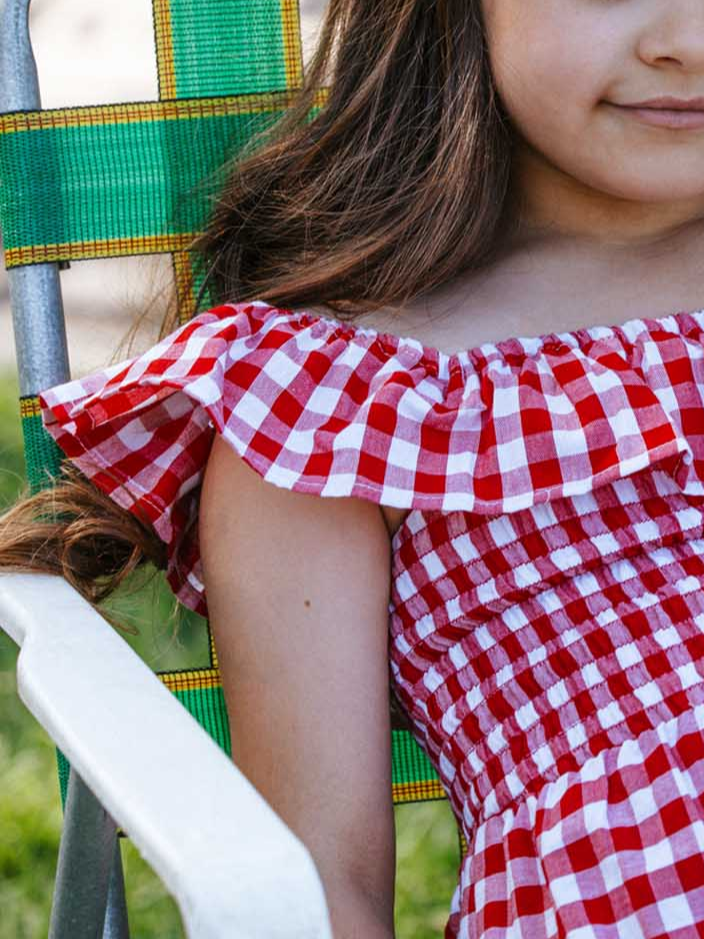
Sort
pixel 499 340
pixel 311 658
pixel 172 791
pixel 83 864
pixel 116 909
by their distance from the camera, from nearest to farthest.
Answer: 1. pixel 172 791
2. pixel 83 864
3. pixel 311 658
4. pixel 499 340
5. pixel 116 909

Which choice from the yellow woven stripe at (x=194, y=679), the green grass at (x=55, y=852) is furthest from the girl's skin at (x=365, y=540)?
the green grass at (x=55, y=852)

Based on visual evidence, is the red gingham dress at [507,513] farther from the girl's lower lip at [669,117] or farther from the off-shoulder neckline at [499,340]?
the girl's lower lip at [669,117]

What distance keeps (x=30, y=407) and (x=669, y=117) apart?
56cm

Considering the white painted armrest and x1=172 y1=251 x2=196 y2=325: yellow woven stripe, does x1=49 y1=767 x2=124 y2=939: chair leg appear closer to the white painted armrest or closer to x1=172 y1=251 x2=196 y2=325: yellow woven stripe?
the white painted armrest

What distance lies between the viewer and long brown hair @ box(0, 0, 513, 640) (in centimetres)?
119

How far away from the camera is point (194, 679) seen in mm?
1331

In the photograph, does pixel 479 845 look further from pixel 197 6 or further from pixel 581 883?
pixel 197 6

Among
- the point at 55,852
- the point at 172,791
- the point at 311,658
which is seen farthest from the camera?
the point at 55,852

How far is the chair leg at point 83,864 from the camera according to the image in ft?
2.89

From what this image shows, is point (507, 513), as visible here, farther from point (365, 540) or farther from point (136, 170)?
point (136, 170)

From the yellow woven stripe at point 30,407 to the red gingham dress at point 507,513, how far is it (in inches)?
6.7

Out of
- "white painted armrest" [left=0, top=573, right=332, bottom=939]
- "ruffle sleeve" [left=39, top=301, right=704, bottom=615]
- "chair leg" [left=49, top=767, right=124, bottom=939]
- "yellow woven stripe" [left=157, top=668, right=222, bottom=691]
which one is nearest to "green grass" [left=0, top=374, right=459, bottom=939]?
"yellow woven stripe" [left=157, top=668, right=222, bottom=691]

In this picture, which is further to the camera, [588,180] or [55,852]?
[55,852]

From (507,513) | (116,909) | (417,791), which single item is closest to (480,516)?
(507,513)
